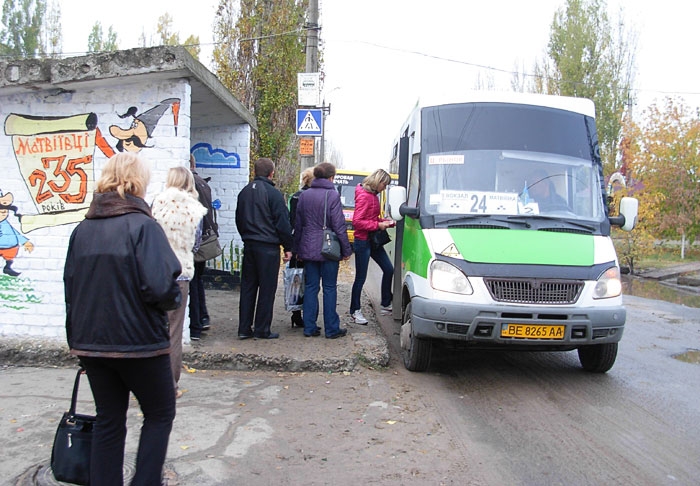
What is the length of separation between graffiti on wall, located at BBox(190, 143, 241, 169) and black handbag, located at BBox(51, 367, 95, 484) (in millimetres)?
6966

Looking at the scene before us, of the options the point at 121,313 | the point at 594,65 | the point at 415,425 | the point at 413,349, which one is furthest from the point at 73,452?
the point at 594,65

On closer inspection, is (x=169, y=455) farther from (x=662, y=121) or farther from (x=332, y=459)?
(x=662, y=121)

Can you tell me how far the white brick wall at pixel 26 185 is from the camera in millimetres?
6285

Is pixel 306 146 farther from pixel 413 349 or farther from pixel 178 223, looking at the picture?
pixel 178 223

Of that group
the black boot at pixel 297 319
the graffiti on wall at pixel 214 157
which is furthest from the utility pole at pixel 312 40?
the black boot at pixel 297 319

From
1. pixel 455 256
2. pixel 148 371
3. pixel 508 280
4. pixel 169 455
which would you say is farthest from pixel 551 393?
pixel 148 371

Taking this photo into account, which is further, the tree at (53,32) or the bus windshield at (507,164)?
the tree at (53,32)

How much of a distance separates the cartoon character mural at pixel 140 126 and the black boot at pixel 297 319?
2646 mm

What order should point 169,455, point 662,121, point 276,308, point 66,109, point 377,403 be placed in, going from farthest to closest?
point 662,121, point 276,308, point 66,109, point 377,403, point 169,455

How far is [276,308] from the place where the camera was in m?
8.95

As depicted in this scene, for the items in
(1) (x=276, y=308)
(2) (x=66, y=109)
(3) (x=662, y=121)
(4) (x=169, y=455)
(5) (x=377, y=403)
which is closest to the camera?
(4) (x=169, y=455)

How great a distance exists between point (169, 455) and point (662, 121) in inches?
897

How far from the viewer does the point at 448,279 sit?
559 cm

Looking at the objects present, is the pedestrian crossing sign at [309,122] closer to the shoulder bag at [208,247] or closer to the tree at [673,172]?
the shoulder bag at [208,247]
